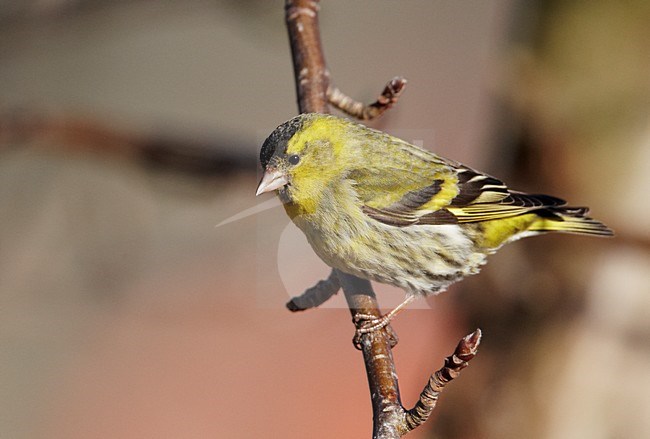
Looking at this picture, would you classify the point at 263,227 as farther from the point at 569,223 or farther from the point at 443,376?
the point at 443,376

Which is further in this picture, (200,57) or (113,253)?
(200,57)

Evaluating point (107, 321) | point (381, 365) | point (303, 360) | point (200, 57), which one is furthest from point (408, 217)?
point (200, 57)

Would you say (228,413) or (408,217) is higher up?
(408,217)

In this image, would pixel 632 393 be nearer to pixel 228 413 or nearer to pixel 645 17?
pixel 645 17

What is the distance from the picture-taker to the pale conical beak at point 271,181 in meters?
1.86

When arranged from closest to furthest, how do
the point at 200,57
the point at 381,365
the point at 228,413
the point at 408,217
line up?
1. the point at 381,365
2. the point at 408,217
3. the point at 228,413
4. the point at 200,57

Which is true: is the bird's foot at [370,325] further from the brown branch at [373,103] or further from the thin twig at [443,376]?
the brown branch at [373,103]

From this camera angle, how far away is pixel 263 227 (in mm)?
2939

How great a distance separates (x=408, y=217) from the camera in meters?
2.43

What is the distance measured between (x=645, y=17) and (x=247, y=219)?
3376 mm

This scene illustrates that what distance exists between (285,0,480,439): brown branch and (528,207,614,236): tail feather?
2.01ft

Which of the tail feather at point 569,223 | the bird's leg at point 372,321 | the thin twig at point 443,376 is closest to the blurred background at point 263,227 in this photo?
the bird's leg at point 372,321

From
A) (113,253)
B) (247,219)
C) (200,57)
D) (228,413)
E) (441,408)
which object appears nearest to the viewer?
(441,408)

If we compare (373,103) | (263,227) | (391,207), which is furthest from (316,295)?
(263,227)
